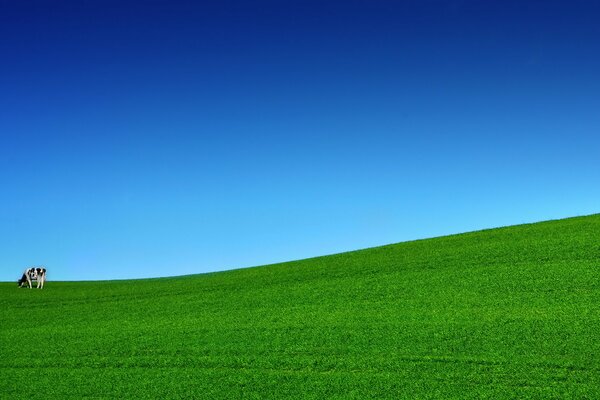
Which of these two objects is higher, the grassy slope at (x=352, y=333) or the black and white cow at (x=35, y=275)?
the black and white cow at (x=35, y=275)

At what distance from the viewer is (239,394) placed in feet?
27.6

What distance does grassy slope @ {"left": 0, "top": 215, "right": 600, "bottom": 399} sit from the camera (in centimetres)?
854

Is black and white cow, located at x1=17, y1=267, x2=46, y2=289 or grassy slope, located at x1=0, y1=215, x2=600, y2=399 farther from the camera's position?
black and white cow, located at x1=17, y1=267, x2=46, y2=289

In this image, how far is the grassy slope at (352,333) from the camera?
854cm

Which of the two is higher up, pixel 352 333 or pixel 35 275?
pixel 35 275

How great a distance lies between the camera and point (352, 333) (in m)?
11.0

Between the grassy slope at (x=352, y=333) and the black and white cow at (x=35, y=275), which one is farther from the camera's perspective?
the black and white cow at (x=35, y=275)

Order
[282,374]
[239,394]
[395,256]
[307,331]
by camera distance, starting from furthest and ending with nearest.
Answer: [395,256] → [307,331] → [282,374] → [239,394]

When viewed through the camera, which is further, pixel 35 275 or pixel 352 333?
pixel 35 275

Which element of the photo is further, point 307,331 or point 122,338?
point 122,338

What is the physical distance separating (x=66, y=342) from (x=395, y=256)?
10.8m

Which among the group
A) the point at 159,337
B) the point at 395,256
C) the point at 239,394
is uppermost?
the point at 395,256

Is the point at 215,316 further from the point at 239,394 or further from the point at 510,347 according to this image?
the point at 510,347

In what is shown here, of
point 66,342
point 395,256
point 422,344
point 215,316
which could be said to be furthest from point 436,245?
point 66,342
